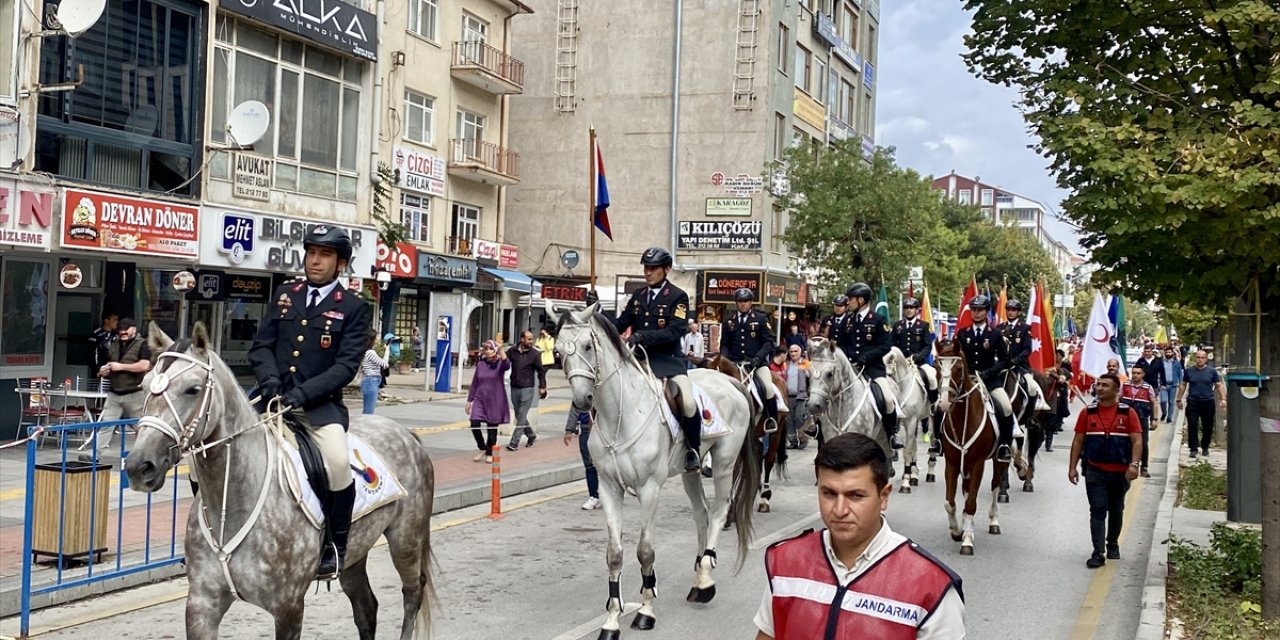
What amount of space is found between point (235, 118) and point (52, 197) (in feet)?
16.8

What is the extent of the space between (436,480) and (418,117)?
73.5 feet

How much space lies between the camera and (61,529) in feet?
28.3

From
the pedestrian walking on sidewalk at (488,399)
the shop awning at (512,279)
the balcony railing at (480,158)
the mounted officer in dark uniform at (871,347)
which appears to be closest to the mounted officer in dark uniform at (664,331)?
Answer: the mounted officer in dark uniform at (871,347)

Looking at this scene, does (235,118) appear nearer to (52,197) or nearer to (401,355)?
(52,197)

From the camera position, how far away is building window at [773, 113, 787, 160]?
46681mm

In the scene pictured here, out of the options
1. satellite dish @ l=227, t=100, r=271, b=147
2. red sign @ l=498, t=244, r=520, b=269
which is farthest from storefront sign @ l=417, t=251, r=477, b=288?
satellite dish @ l=227, t=100, r=271, b=147

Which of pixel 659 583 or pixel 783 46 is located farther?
pixel 783 46

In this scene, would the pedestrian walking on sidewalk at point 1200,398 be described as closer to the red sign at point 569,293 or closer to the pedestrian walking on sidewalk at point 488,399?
the pedestrian walking on sidewalk at point 488,399

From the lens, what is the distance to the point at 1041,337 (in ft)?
64.0

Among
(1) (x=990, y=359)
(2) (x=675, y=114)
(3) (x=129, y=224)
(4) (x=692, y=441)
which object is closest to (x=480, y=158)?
(2) (x=675, y=114)

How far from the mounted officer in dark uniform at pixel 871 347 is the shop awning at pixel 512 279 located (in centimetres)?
2629

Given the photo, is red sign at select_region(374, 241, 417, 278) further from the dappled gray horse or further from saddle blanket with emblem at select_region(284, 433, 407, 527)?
the dappled gray horse

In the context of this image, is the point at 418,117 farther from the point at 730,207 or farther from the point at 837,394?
the point at 837,394

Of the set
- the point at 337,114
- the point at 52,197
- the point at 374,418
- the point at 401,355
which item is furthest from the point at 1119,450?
the point at 401,355
